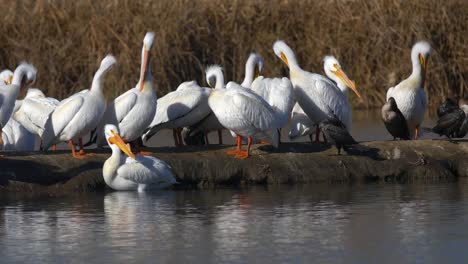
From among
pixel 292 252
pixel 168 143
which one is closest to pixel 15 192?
pixel 292 252

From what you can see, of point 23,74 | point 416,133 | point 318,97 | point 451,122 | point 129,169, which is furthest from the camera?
point 416,133

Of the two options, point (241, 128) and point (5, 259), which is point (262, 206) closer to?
point (241, 128)

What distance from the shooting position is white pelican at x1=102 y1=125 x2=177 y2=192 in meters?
10.5

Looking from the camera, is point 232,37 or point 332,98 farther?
point 232,37

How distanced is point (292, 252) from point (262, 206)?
2142mm

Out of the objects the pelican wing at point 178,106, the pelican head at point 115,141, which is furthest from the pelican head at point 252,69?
the pelican head at point 115,141

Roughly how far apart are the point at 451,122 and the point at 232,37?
23.2ft

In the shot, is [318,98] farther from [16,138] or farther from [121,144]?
[16,138]

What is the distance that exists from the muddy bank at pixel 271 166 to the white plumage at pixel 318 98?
517 millimetres

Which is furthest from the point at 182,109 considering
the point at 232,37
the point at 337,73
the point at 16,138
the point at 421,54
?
the point at 232,37

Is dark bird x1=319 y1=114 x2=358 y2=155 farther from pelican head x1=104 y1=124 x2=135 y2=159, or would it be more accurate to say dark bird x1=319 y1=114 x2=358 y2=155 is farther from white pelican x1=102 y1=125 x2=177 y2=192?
pelican head x1=104 y1=124 x2=135 y2=159

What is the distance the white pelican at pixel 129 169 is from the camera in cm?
1046

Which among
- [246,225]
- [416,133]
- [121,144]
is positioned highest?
[416,133]

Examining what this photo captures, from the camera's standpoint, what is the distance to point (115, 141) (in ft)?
34.6
